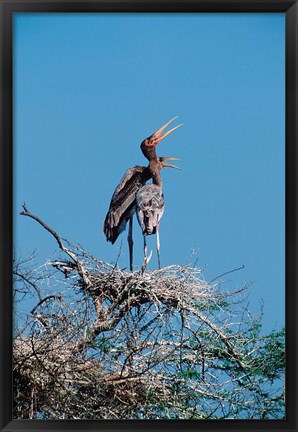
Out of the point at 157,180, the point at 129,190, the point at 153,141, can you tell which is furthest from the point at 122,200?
the point at 153,141

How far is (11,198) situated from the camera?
3762mm

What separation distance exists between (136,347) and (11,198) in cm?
74

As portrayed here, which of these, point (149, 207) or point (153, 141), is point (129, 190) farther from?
point (153, 141)

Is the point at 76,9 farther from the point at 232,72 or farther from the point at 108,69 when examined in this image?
the point at 232,72

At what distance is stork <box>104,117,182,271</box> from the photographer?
3.81 metres

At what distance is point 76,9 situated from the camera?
3.79 m

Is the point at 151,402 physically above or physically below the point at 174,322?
below

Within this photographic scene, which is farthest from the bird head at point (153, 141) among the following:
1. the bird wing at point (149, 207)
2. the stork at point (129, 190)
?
the bird wing at point (149, 207)

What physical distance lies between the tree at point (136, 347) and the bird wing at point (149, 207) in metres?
0.18

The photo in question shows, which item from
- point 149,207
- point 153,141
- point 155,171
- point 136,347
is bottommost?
point 136,347

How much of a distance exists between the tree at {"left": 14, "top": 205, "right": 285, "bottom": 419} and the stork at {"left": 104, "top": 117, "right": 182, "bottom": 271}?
131mm

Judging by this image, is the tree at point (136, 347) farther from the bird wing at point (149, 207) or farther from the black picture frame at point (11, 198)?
the bird wing at point (149, 207)
